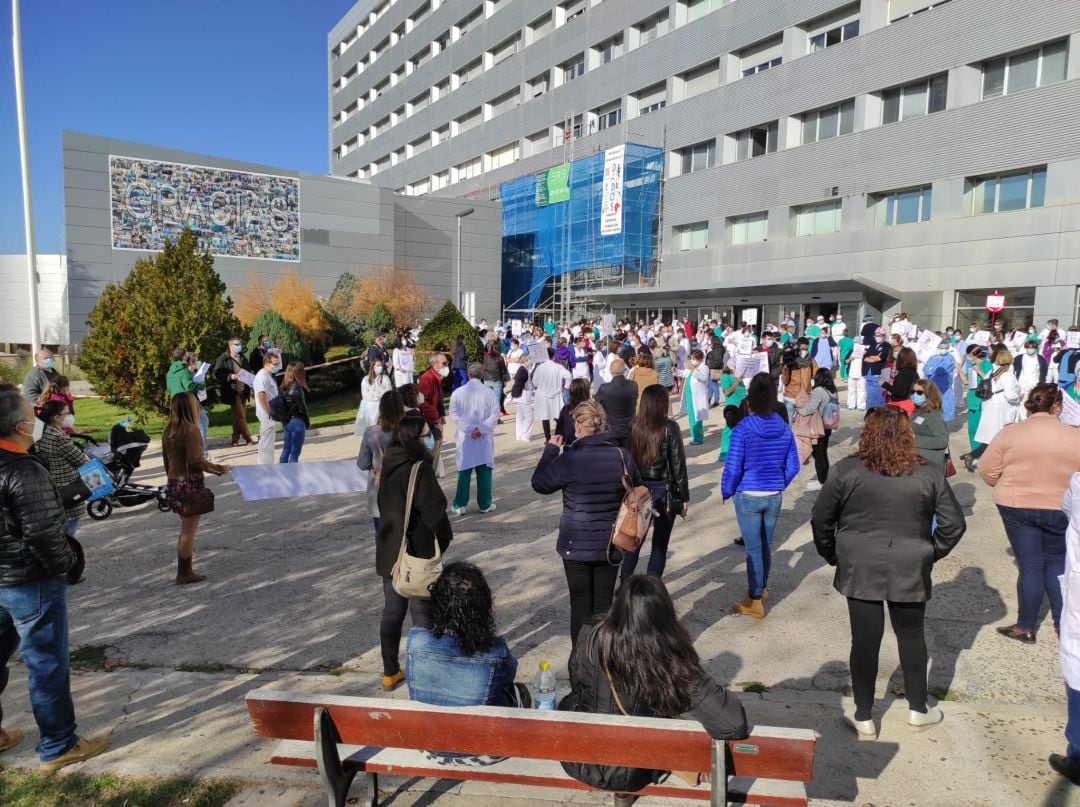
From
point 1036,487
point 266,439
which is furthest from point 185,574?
point 1036,487

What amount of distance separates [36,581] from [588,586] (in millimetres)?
3072

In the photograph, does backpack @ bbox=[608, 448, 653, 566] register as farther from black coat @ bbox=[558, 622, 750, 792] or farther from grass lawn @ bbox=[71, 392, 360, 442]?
grass lawn @ bbox=[71, 392, 360, 442]

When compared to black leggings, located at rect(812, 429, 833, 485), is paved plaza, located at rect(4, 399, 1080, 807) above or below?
below

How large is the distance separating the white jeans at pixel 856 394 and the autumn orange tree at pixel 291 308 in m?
16.2

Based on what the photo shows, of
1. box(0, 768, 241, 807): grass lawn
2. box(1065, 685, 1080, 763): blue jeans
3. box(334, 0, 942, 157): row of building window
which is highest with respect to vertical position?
box(334, 0, 942, 157): row of building window

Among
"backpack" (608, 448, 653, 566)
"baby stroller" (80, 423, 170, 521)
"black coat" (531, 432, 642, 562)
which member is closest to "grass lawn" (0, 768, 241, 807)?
"black coat" (531, 432, 642, 562)

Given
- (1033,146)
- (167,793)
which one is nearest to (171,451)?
(167,793)

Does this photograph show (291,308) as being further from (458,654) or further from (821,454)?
(458,654)

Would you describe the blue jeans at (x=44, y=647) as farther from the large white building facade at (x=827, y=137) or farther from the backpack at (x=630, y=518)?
the large white building facade at (x=827, y=137)

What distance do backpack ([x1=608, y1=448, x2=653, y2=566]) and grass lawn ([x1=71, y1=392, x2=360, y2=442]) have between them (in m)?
12.3

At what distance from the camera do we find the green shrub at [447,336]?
20078 mm

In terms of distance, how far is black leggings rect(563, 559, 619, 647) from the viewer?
14.9 feet

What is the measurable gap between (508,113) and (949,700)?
156 ft

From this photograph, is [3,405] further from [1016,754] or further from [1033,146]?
[1033,146]
